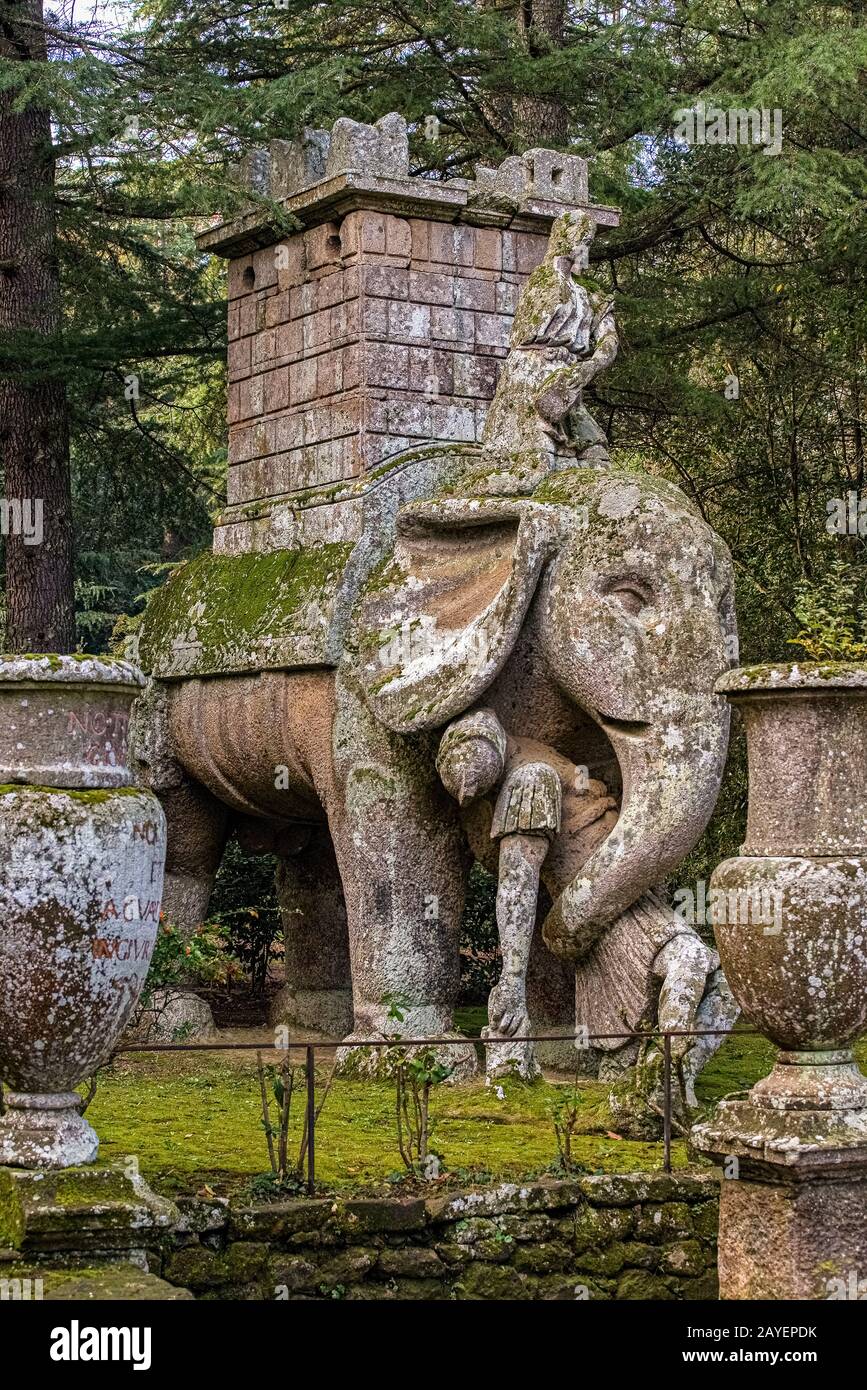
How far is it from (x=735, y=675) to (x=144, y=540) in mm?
15197

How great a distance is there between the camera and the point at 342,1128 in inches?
320

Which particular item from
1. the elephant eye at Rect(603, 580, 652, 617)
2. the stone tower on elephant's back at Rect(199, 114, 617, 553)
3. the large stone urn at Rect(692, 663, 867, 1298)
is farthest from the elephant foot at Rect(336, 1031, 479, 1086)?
the large stone urn at Rect(692, 663, 867, 1298)

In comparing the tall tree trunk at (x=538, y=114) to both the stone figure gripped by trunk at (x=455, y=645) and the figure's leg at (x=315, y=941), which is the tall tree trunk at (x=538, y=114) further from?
the figure's leg at (x=315, y=941)

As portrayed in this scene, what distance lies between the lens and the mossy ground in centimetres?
743

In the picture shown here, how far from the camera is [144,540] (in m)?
21.4

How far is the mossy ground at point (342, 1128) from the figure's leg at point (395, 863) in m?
0.46

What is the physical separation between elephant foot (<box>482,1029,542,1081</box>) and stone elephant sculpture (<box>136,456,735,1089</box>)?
1.28 feet

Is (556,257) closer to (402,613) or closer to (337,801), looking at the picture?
(402,613)

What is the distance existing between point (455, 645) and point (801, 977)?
9.28 ft

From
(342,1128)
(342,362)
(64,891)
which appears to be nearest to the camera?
(64,891)

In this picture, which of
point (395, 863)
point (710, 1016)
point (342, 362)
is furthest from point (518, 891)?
point (342, 362)

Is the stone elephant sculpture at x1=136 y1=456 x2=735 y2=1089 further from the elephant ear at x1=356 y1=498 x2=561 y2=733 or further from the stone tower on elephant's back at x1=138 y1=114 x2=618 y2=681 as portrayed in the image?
the stone tower on elephant's back at x1=138 y1=114 x2=618 y2=681

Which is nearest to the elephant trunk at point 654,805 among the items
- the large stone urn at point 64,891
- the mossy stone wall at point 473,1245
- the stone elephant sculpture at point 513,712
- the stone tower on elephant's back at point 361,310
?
the stone elephant sculpture at point 513,712

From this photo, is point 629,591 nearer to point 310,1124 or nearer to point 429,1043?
point 429,1043
